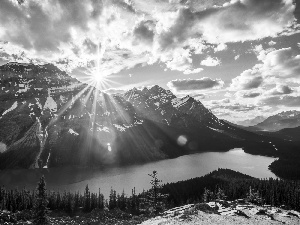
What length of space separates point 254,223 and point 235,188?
5304 inches

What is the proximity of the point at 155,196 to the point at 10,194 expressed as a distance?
433 ft

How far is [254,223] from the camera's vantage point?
2076 inches

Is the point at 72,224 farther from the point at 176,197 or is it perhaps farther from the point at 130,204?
the point at 176,197

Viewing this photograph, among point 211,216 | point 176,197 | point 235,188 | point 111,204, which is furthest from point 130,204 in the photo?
point 211,216

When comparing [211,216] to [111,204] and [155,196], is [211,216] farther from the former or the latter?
[111,204]

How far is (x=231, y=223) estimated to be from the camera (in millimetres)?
49938

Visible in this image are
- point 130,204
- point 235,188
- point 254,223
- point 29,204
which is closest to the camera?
point 254,223

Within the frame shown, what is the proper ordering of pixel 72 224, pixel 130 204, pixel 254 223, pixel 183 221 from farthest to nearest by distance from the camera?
pixel 130 204
pixel 72 224
pixel 254 223
pixel 183 221

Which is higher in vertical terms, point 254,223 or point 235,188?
point 254,223

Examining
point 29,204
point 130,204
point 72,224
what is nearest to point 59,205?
point 29,204

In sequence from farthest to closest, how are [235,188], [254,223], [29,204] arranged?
[235,188]
[29,204]
[254,223]

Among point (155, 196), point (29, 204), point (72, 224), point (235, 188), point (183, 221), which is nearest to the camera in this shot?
point (183, 221)

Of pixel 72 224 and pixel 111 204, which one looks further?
pixel 111 204

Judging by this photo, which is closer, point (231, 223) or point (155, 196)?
point (231, 223)
